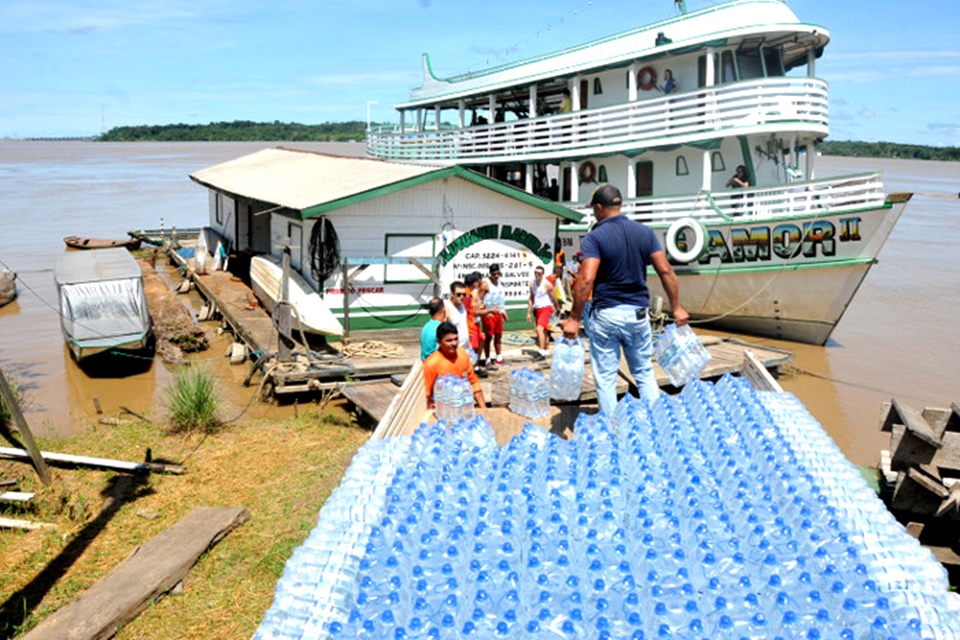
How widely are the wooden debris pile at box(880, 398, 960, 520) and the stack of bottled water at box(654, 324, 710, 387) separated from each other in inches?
66.1

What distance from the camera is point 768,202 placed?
15188mm

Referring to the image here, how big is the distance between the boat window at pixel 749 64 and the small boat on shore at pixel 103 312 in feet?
41.3

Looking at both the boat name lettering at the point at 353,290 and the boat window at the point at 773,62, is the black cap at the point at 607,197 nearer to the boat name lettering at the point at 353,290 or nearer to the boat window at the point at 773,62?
the boat name lettering at the point at 353,290

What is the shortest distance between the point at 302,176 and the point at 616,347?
1296 centimetres

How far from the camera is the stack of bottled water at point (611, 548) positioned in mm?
3246

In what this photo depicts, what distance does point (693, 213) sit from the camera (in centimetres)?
1577

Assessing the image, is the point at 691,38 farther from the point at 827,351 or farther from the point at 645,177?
the point at 827,351

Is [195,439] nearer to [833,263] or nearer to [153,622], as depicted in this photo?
[153,622]

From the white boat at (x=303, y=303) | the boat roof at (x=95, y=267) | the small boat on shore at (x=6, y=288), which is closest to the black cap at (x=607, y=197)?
the white boat at (x=303, y=303)

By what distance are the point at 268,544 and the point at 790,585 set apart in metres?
4.43

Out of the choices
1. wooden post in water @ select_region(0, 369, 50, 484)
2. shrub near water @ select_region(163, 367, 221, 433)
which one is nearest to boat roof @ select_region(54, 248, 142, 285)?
shrub near water @ select_region(163, 367, 221, 433)

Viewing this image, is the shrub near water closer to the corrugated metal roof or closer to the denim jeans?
the corrugated metal roof

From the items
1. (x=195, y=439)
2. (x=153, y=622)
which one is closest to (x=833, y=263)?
(x=195, y=439)

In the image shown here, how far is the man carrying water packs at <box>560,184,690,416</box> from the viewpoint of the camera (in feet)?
18.4
